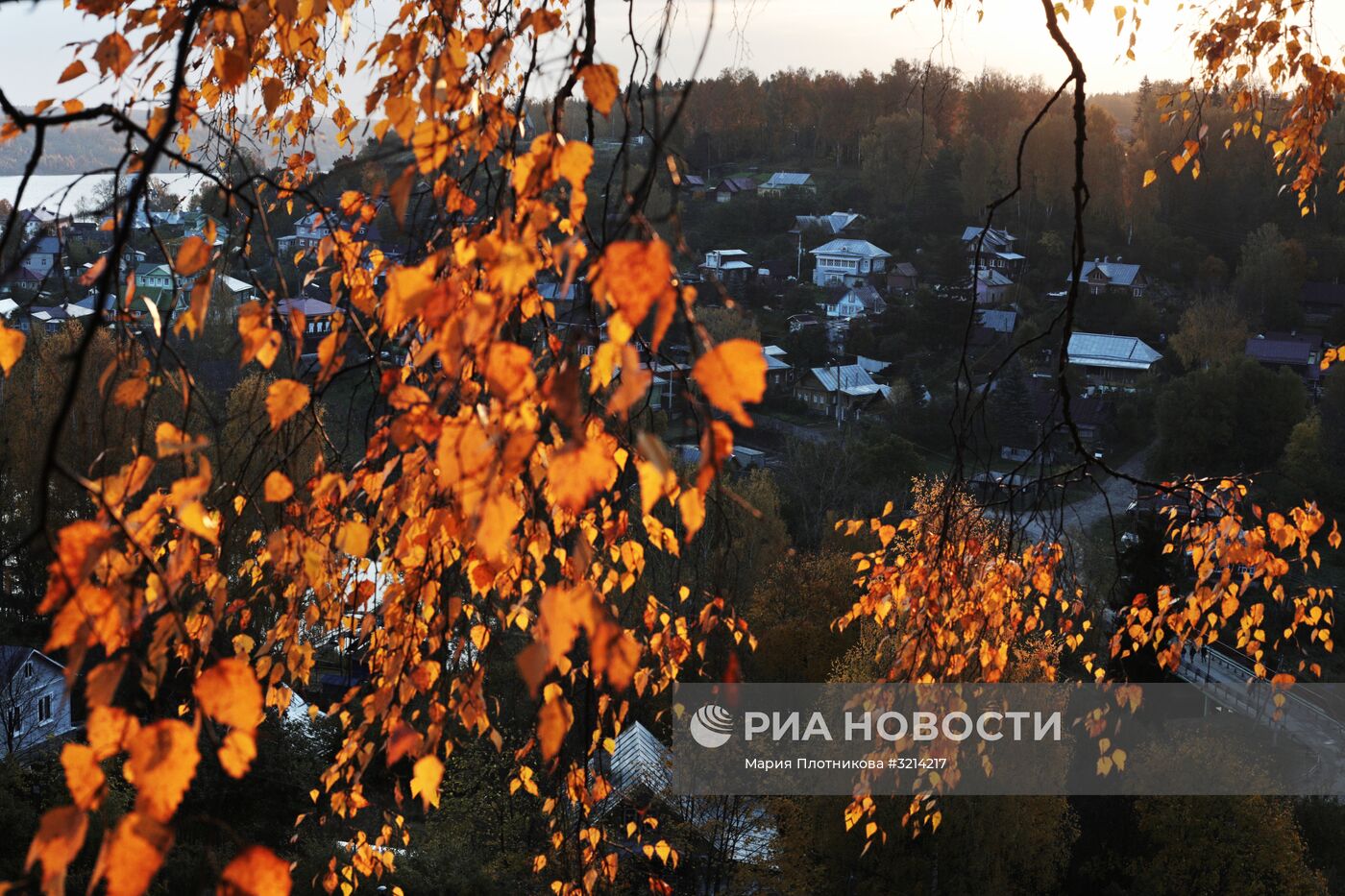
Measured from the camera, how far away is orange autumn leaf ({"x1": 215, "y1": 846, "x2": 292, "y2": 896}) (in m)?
0.89

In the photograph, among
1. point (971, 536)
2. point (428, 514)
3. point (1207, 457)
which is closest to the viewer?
point (428, 514)

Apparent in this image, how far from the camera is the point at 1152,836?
30.6 feet

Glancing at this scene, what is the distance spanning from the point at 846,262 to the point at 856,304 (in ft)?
7.89

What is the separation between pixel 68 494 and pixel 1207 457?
1784cm

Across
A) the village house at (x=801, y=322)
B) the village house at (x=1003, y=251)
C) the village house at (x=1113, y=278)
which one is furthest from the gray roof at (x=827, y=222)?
the village house at (x=1113, y=278)

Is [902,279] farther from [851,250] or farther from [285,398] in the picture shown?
[285,398]

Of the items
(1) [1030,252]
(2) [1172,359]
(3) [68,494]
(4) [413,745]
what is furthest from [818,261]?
(4) [413,745]

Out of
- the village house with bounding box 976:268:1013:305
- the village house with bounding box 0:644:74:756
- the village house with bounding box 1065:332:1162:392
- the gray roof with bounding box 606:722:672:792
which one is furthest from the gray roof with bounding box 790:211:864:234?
the village house with bounding box 0:644:74:756

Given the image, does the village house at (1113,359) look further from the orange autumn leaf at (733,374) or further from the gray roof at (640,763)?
the orange autumn leaf at (733,374)

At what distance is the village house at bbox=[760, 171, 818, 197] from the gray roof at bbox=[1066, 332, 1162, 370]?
12969mm

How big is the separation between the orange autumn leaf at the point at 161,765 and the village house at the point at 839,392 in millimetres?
22486

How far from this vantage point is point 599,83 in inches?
49.8

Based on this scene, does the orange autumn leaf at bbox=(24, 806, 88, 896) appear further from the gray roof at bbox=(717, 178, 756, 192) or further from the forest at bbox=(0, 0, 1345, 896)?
the gray roof at bbox=(717, 178, 756, 192)

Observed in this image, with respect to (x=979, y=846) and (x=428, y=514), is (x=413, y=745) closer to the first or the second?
(x=428, y=514)
